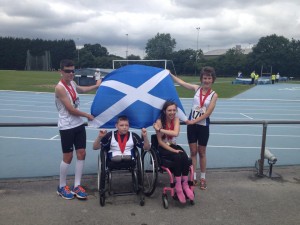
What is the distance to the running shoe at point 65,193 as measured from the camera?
413cm

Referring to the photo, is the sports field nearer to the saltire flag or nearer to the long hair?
the saltire flag

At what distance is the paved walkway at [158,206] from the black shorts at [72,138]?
0.68m

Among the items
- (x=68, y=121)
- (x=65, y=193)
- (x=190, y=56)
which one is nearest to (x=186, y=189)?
(x=65, y=193)

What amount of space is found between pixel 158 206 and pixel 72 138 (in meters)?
1.45

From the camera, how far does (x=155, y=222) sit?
140 inches

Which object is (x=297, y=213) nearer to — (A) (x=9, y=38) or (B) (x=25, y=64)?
(B) (x=25, y=64)

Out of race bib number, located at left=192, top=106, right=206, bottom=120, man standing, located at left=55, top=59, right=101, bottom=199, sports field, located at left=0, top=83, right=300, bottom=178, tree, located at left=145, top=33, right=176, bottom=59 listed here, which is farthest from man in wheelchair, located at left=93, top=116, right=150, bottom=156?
tree, located at left=145, top=33, right=176, bottom=59

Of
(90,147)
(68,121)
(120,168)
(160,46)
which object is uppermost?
(160,46)

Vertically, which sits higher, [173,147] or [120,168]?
[173,147]

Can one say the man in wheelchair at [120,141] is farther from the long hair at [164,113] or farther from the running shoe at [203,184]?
the running shoe at [203,184]

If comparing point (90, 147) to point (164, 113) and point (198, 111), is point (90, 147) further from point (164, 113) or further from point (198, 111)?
point (198, 111)

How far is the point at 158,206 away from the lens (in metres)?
3.95

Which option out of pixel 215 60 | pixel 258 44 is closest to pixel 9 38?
pixel 215 60

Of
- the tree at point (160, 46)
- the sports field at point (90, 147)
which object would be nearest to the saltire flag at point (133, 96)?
the sports field at point (90, 147)
